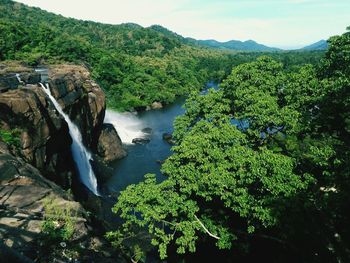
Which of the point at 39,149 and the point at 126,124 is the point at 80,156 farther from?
the point at 126,124

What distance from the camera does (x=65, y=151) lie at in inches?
1161

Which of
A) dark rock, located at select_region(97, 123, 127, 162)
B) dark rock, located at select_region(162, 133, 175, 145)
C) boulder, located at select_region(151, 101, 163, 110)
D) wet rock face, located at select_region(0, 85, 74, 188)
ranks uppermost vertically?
wet rock face, located at select_region(0, 85, 74, 188)

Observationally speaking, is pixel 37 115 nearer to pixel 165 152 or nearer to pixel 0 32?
pixel 165 152

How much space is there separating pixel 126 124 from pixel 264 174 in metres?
44.7

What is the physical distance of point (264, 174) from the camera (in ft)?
48.8

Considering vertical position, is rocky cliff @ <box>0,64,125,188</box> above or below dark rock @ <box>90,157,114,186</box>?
above

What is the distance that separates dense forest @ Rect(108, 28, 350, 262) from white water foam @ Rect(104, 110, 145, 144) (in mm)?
28112

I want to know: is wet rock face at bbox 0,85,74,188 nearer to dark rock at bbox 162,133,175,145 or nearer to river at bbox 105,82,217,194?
river at bbox 105,82,217,194

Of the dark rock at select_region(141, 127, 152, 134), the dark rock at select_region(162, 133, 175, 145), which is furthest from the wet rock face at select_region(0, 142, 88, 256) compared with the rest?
the dark rock at select_region(141, 127, 152, 134)

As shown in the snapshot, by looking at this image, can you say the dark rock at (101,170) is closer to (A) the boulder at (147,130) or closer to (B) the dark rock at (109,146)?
(B) the dark rock at (109,146)

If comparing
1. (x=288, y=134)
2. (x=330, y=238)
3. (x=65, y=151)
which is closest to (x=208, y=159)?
(x=288, y=134)

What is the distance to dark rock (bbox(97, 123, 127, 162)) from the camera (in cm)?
3897

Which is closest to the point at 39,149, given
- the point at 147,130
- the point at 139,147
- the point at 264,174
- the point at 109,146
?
the point at 109,146

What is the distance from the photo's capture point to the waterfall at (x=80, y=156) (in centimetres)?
3073
